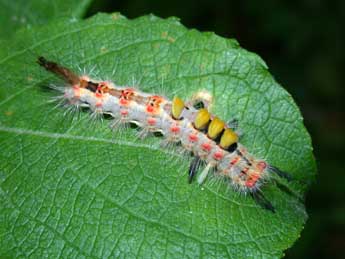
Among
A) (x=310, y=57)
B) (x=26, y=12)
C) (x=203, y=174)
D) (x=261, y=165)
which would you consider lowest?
(x=310, y=57)

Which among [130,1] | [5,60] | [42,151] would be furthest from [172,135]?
[130,1]

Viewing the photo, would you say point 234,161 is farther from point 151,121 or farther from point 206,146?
point 151,121

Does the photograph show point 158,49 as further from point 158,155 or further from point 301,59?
point 301,59

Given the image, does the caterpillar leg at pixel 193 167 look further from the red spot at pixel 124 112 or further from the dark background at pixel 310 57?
the dark background at pixel 310 57

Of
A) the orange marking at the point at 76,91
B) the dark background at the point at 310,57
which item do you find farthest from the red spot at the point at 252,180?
the dark background at the point at 310,57

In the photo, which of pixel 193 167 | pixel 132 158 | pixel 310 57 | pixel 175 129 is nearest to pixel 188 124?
pixel 175 129

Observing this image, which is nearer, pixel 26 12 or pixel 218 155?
pixel 218 155
